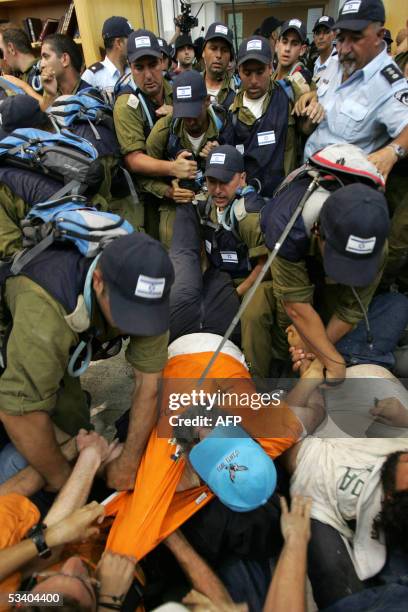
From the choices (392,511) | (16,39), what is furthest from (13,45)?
(392,511)

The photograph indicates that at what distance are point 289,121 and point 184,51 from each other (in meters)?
2.47

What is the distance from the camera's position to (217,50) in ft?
10.8

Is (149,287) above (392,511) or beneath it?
above

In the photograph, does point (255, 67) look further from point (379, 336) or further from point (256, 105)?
point (379, 336)

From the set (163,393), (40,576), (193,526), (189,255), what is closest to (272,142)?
(189,255)

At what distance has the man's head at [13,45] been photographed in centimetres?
389

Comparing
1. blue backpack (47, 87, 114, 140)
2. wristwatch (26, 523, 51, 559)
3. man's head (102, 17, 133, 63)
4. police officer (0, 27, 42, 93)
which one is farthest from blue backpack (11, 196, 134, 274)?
man's head (102, 17, 133, 63)

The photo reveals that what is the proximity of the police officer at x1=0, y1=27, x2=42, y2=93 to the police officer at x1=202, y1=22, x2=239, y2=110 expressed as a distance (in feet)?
5.18

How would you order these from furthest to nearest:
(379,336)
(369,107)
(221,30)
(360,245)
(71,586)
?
1. (221,30)
2. (369,107)
3. (379,336)
4. (360,245)
5. (71,586)

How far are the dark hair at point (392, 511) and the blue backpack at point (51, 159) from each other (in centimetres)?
180

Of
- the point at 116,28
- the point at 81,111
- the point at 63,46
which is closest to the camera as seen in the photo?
the point at 81,111

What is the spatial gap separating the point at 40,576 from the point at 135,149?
2416 mm

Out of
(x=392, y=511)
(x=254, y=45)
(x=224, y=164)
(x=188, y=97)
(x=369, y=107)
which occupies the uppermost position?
(x=254, y=45)

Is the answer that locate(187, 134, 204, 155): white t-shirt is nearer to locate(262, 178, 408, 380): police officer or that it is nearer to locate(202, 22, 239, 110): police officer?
locate(202, 22, 239, 110): police officer
